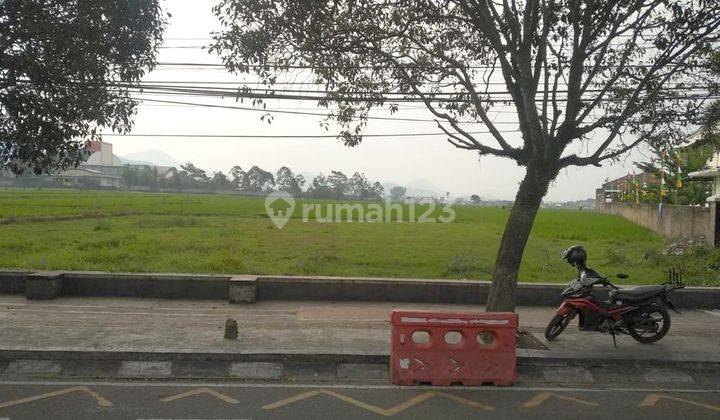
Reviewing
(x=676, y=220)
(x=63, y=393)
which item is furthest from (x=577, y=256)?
(x=676, y=220)

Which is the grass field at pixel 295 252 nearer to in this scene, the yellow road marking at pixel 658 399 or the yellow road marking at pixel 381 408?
the yellow road marking at pixel 658 399

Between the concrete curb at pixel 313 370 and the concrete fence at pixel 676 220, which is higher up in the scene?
the concrete fence at pixel 676 220

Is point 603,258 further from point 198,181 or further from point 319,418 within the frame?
point 198,181

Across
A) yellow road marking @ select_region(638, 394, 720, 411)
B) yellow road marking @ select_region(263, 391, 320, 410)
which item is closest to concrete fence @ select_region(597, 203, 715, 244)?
yellow road marking @ select_region(638, 394, 720, 411)

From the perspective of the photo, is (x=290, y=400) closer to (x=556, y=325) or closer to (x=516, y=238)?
(x=516, y=238)

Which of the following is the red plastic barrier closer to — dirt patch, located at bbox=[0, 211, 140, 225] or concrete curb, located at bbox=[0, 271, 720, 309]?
concrete curb, located at bbox=[0, 271, 720, 309]

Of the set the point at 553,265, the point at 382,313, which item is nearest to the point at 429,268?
the point at 553,265

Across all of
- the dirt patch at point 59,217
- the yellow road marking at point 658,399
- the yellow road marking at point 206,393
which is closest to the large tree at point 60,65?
the yellow road marking at point 206,393

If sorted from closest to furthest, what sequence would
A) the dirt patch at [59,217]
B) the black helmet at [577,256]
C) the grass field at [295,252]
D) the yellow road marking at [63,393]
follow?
the yellow road marking at [63,393] → the black helmet at [577,256] → the grass field at [295,252] → the dirt patch at [59,217]

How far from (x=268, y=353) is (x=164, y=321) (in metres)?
2.50

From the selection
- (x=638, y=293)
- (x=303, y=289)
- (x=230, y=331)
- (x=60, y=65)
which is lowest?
(x=230, y=331)

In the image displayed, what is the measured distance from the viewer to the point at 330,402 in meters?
5.93

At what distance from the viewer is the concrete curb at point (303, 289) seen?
10625mm

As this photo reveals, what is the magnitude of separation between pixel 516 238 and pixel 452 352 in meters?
1.99
